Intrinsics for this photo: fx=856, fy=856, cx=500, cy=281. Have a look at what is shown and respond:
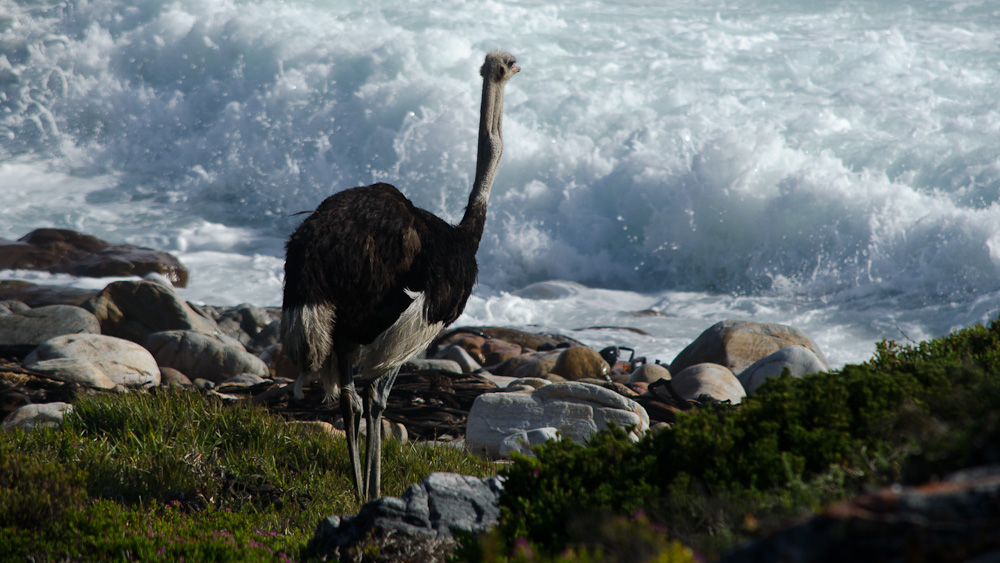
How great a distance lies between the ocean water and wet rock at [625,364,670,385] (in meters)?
3.73

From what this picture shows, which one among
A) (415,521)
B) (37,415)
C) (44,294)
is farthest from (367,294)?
(44,294)

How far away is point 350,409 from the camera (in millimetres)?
5363

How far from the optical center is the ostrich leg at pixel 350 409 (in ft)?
17.3

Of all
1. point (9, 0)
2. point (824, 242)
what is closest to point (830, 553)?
point (824, 242)

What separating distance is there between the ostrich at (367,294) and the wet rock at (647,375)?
13.8 ft

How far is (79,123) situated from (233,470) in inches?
964

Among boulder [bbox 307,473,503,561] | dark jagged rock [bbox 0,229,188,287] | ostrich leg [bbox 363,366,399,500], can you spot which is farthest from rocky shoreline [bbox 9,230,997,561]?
dark jagged rock [bbox 0,229,188,287]

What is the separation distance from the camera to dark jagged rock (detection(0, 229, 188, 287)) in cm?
1563

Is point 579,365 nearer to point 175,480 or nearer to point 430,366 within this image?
point 430,366

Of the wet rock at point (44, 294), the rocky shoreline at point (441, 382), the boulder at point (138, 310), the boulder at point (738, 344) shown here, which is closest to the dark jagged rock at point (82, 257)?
the wet rock at point (44, 294)

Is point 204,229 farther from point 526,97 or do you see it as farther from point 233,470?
point 233,470

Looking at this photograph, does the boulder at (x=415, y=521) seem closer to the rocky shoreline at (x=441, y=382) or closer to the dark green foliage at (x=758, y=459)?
the rocky shoreline at (x=441, y=382)

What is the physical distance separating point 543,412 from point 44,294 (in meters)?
9.79

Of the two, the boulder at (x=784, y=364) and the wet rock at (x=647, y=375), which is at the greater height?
the boulder at (x=784, y=364)
